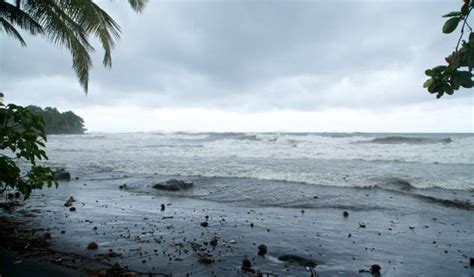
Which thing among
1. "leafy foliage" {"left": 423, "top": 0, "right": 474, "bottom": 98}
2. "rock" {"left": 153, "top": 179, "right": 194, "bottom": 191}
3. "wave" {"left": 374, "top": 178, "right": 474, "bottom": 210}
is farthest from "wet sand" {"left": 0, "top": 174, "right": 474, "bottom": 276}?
"leafy foliage" {"left": 423, "top": 0, "right": 474, "bottom": 98}

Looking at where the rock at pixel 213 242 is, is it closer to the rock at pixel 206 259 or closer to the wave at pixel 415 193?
the rock at pixel 206 259

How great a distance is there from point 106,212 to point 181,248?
3000 mm

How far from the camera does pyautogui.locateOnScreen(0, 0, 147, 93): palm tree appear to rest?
713 centimetres

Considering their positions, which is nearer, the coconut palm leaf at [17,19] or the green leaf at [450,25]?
the green leaf at [450,25]

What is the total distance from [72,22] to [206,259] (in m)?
7.82

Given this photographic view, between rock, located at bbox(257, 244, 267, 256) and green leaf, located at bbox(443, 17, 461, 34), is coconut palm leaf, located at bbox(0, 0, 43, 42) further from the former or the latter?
green leaf, located at bbox(443, 17, 461, 34)

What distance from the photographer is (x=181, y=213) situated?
6754 millimetres

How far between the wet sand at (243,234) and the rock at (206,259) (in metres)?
0.02

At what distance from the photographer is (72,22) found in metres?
8.16

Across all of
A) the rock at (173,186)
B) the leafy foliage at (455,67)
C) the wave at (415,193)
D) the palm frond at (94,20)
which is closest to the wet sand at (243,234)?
the wave at (415,193)

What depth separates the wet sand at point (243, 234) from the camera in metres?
4.02

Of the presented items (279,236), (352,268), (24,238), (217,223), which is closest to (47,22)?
(24,238)

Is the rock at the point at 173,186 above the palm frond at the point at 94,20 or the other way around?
the other way around

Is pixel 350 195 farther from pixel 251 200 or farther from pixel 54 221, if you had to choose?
pixel 54 221
